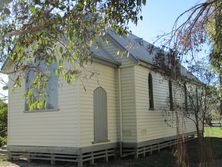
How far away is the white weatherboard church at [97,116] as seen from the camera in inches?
614

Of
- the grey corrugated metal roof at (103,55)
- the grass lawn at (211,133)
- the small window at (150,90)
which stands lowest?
the grass lawn at (211,133)

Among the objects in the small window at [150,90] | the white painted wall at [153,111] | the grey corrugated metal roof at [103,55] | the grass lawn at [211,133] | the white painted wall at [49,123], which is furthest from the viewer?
the small window at [150,90]

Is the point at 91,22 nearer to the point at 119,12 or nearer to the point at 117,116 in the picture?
the point at 119,12

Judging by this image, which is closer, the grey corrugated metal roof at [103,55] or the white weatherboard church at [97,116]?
the white weatherboard church at [97,116]

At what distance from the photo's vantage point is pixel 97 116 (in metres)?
16.7

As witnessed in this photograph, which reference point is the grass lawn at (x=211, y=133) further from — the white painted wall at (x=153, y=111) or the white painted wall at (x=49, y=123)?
the white painted wall at (x=49, y=123)

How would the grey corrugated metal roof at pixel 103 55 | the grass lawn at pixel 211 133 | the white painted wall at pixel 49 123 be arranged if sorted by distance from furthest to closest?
the grey corrugated metal roof at pixel 103 55
the white painted wall at pixel 49 123
the grass lawn at pixel 211 133

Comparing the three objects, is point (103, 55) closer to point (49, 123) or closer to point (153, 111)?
point (49, 123)

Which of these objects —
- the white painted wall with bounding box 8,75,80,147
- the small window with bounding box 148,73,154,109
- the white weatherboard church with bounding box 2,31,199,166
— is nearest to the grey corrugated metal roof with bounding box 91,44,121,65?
the white weatherboard church with bounding box 2,31,199,166

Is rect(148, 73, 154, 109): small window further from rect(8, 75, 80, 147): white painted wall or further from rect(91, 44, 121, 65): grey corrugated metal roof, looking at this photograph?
rect(8, 75, 80, 147): white painted wall

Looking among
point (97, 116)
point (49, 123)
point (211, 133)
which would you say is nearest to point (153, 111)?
point (211, 133)

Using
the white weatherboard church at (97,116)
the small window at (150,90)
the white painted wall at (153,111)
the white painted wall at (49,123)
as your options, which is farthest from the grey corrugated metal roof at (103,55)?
the small window at (150,90)

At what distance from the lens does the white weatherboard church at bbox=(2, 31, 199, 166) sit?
51.2ft

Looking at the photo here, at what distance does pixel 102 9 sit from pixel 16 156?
1283 cm
